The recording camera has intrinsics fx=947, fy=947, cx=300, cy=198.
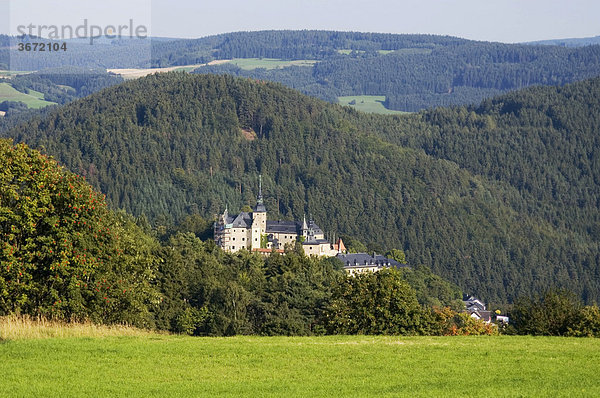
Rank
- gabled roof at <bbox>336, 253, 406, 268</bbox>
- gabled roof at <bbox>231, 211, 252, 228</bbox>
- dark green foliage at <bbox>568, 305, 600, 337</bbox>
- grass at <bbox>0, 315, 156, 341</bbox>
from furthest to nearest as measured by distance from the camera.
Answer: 1. gabled roof at <bbox>336, 253, 406, 268</bbox>
2. gabled roof at <bbox>231, 211, 252, 228</bbox>
3. dark green foliage at <bbox>568, 305, 600, 337</bbox>
4. grass at <bbox>0, 315, 156, 341</bbox>

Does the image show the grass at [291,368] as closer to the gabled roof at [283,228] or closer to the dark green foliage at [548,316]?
the dark green foliage at [548,316]

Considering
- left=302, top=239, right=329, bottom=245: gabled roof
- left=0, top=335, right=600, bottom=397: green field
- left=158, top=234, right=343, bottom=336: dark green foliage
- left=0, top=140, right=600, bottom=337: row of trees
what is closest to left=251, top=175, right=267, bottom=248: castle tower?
left=302, top=239, right=329, bottom=245: gabled roof

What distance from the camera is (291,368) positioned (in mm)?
29312

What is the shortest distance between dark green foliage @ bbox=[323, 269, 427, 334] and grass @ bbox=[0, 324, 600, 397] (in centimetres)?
1680

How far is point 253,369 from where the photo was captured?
2906cm

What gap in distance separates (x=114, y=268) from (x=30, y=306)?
21.8 ft

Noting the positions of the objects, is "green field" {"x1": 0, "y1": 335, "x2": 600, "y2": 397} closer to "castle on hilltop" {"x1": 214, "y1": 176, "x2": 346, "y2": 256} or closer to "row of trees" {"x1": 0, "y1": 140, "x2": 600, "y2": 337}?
"row of trees" {"x1": 0, "y1": 140, "x2": 600, "y2": 337}

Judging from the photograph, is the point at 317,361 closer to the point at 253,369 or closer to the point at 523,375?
the point at 253,369

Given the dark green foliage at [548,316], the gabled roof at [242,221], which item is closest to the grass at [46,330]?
the dark green foliage at [548,316]

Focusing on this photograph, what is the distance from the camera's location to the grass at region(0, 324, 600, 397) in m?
26.3

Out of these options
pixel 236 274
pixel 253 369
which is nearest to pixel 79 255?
pixel 253 369

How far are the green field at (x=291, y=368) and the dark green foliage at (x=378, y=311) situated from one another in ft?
55.0

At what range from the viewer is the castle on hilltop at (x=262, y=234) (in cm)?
17825

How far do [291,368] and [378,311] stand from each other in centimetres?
2520
